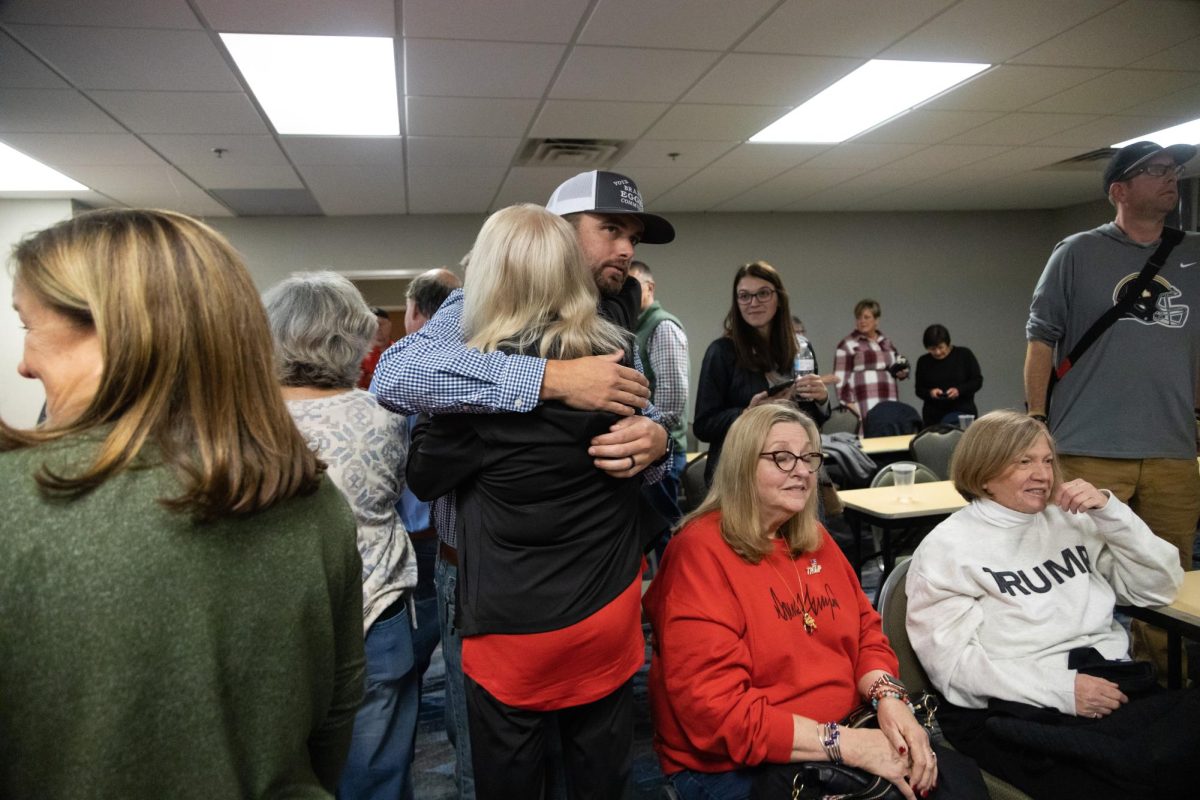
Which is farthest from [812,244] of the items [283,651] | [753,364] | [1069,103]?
[283,651]

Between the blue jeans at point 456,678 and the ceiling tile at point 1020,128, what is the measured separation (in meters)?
4.93

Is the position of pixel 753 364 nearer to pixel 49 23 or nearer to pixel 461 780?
pixel 461 780

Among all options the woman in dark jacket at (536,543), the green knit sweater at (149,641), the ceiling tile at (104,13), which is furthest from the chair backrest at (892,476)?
the ceiling tile at (104,13)

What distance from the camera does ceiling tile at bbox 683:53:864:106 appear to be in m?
3.68

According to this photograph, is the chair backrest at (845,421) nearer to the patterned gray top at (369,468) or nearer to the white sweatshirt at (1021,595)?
the white sweatshirt at (1021,595)

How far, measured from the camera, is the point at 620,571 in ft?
4.36

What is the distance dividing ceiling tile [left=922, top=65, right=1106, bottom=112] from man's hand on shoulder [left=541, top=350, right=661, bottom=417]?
3.83m

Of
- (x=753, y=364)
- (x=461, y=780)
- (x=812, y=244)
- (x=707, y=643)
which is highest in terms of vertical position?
(x=812, y=244)

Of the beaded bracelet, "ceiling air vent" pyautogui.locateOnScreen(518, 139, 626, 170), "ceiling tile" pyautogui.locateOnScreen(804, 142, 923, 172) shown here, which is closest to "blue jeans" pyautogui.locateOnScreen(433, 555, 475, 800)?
the beaded bracelet

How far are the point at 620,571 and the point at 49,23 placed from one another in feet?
10.5

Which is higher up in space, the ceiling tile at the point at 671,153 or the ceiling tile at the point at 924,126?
the ceiling tile at the point at 924,126

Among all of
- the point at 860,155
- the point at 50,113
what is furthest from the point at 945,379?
the point at 50,113

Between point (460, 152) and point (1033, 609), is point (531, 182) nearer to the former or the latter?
point (460, 152)

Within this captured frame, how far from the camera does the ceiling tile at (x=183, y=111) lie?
3.72 m
